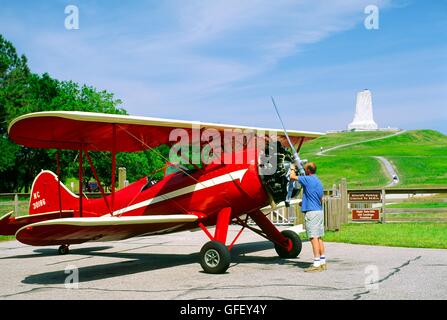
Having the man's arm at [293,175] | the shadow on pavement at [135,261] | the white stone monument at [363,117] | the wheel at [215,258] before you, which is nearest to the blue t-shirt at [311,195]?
the man's arm at [293,175]

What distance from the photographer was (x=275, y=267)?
1023 centimetres

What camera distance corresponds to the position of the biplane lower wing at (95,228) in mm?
8531

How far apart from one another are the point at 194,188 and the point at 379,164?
3170 inches

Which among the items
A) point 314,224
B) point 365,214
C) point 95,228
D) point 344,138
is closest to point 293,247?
point 314,224

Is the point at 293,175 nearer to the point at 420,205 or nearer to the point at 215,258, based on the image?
the point at 215,258

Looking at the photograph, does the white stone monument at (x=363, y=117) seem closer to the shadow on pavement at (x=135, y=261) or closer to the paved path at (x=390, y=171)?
the paved path at (x=390, y=171)

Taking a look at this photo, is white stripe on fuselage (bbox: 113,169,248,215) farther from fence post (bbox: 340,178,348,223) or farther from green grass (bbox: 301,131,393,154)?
green grass (bbox: 301,131,393,154)

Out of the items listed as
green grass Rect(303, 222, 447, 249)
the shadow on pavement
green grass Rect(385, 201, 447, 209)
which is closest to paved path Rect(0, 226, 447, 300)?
the shadow on pavement

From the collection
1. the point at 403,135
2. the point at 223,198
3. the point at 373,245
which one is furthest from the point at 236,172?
the point at 403,135

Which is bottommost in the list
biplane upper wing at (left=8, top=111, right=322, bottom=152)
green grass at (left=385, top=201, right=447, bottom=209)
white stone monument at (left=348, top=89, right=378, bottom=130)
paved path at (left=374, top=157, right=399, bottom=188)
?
green grass at (left=385, top=201, right=447, bottom=209)

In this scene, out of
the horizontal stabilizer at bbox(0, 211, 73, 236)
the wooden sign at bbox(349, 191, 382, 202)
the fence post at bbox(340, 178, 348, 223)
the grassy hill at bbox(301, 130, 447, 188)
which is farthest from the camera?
the grassy hill at bbox(301, 130, 447, 188)

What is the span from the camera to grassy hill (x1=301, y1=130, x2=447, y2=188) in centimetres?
6688

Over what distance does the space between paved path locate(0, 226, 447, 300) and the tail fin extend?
126 cm

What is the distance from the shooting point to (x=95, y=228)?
29.1 ft
